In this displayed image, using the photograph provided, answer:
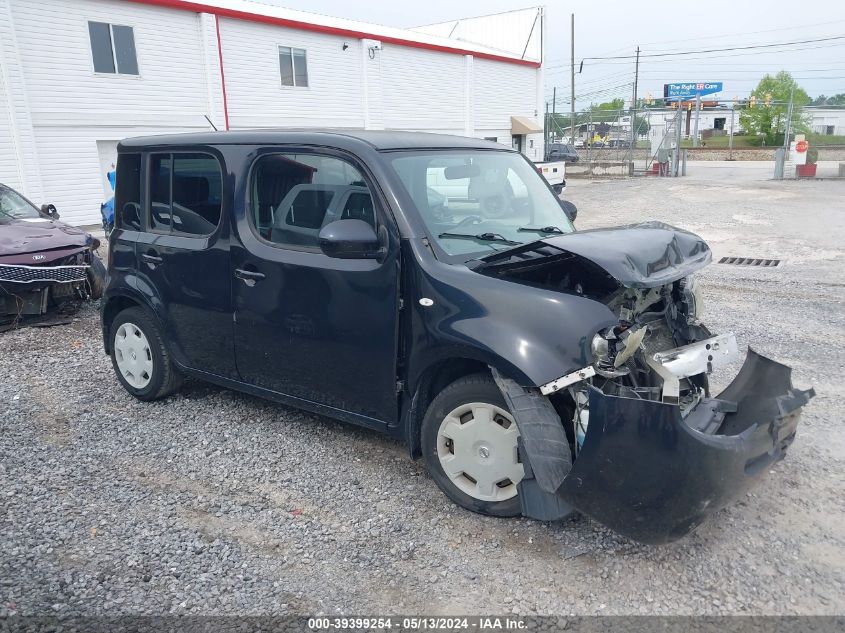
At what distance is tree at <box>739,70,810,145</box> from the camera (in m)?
54.8

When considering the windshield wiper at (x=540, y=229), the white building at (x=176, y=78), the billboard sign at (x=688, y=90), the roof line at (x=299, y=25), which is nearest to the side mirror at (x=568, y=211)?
the windshield wiper at (x=540, y=229)

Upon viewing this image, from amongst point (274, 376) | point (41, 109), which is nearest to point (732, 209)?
point (274, 376)

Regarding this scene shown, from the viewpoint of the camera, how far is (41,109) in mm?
16719

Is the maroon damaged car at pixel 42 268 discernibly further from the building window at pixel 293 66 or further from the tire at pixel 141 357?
the building window at pixel 293 66

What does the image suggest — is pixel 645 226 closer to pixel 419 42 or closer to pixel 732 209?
pixel 732 209

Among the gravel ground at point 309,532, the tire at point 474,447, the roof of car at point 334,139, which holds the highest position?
the roof of car at point 334,139

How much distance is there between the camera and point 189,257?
4.57 metres

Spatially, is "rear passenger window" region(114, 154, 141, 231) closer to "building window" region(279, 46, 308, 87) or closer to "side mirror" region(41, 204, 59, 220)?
"side mirror" region(41, 204, 59, 220)

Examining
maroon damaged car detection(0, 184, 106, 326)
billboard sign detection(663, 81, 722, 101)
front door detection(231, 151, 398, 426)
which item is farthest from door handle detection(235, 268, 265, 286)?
billboard sign detection(663, 81, 722, 101)

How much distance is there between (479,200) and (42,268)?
5709mm

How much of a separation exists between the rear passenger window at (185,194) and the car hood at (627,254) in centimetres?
195

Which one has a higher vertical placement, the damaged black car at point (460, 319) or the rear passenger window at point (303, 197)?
the rear passenger window at point (303, 197)

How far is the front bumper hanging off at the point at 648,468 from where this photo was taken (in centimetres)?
279

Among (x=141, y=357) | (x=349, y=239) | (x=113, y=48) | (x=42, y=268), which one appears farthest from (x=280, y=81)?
(x=349, y=239)
